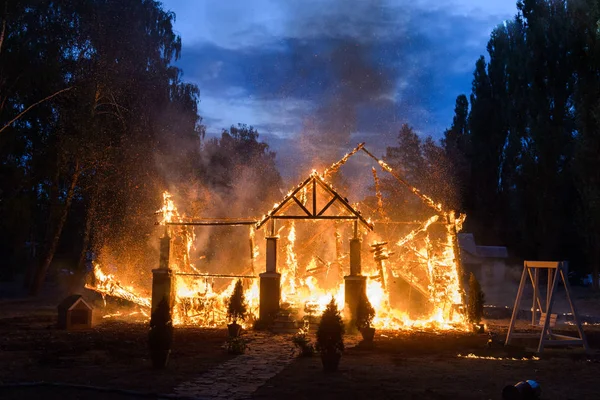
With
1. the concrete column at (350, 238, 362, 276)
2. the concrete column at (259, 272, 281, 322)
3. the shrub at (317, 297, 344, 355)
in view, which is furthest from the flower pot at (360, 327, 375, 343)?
the concrete column at (259, 272, 281, 322)

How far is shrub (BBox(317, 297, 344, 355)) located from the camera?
1017 centimetres

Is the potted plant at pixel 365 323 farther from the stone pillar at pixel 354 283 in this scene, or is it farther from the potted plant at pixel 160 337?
the potted plant at pixel 160 337

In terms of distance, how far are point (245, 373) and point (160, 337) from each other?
1.77 meters

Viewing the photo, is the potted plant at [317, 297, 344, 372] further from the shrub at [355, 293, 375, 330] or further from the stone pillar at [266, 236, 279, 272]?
the stone pillar at [266, 236, 279, 272]

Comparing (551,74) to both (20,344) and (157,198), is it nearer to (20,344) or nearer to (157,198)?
(157,198)

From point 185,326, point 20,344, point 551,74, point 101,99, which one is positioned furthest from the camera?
point 551,74

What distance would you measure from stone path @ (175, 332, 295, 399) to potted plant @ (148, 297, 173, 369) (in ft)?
3.22

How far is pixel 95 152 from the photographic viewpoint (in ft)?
86.6

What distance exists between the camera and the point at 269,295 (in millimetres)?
17594

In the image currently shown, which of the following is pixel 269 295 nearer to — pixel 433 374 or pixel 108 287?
pixel 108 287

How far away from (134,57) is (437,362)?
81.3ft

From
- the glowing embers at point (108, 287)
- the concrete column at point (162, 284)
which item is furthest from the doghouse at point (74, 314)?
the glowing embers at point (108, 287)

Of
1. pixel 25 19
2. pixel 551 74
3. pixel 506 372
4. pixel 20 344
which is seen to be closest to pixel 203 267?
pixel 25 19

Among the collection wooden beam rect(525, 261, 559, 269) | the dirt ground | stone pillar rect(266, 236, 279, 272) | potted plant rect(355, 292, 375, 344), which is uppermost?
stone pillar rect(266, 236, 279, 272)
